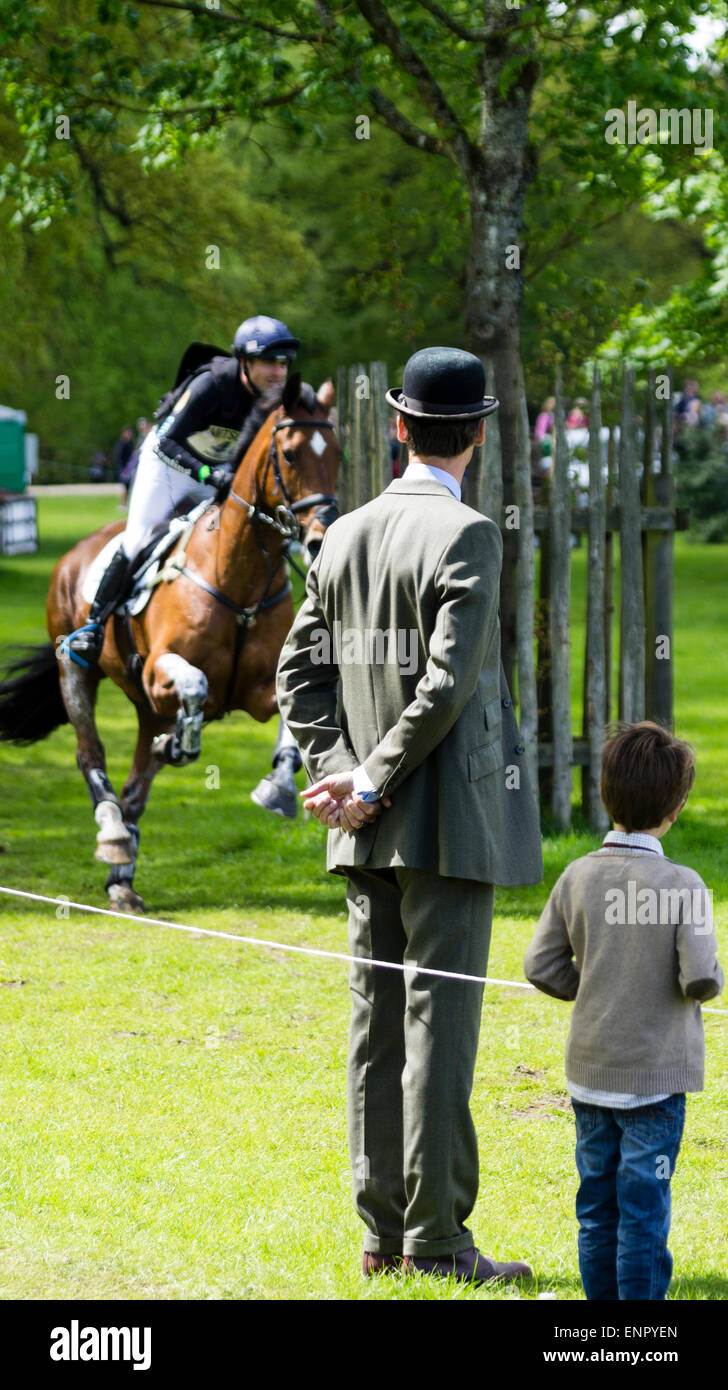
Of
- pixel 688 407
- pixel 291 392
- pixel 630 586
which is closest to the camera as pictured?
pixel 291 392

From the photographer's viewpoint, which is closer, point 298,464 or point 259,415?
point 298,464

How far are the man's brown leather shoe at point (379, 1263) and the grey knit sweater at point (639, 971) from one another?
80 centimetres

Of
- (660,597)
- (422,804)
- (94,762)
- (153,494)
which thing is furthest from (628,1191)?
(660,597)

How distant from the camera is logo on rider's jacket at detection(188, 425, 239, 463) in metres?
8.86

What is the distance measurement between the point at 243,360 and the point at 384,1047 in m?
5.15

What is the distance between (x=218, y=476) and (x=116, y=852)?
2106 mm

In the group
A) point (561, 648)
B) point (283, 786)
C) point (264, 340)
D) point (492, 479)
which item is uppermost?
point (264, 340)

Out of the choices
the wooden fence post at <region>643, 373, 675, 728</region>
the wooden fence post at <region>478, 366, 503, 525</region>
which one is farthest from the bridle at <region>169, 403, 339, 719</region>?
the wooden fence post at <region>643, 373, 675, 728</region>

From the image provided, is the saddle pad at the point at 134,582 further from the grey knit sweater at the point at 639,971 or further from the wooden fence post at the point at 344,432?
the grey knit sweater at the point at 639,971

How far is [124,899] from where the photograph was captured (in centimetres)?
897

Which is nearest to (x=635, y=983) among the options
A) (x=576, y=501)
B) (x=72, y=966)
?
(x=72, y=966)

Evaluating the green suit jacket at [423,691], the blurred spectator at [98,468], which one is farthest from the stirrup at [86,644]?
the blurred spectator at [98,468]

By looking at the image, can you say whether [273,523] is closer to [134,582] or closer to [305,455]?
[305,455]

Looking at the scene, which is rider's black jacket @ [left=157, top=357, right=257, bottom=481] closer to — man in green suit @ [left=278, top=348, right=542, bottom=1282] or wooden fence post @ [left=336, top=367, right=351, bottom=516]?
wooden fence post @ [left=336, top=367, right=351, bottom=516]
